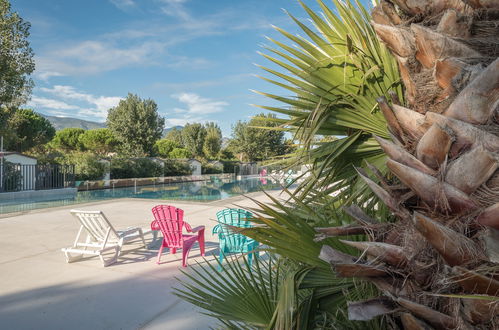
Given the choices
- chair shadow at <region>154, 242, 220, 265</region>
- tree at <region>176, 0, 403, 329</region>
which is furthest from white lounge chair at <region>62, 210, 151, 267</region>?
tree at <region>176, 0, 403, 329</region>

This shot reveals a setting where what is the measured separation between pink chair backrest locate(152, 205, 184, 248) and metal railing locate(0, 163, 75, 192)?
50.0ft

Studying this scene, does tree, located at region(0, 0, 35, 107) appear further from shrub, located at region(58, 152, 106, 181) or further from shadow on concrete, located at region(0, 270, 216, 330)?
shadow on concrete, located at region(0, 270, 216, 330)

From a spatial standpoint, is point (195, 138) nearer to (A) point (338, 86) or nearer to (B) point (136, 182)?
(B) point (136, 182)

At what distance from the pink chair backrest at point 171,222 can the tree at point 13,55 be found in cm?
1542

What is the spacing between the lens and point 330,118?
6.37 ft

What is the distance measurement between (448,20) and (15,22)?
20201mm

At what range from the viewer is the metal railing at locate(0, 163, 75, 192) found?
16.6 meters

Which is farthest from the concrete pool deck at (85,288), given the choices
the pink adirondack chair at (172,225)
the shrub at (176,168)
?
the shrub at (176,168)

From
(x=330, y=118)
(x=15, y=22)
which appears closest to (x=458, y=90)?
(x=330, y=118)

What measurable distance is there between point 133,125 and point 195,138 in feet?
33.0

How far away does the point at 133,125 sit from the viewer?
114 feet

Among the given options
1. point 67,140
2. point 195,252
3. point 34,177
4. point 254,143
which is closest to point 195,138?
point 254,143

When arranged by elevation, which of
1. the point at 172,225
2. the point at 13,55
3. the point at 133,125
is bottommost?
the point at 172,225

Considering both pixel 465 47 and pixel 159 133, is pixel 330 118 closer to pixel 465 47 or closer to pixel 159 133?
pixel 465 47
